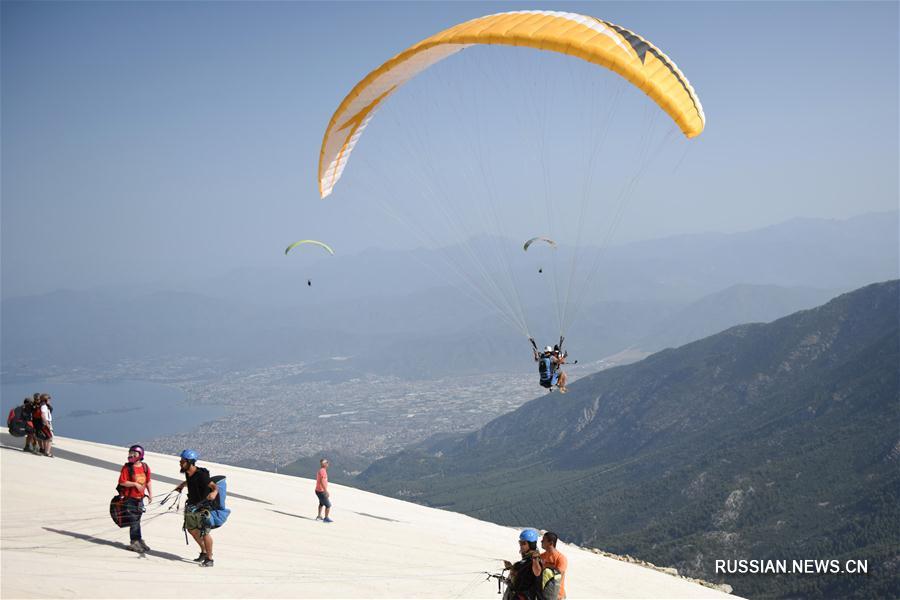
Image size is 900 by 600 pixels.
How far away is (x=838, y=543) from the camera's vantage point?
90812 mm

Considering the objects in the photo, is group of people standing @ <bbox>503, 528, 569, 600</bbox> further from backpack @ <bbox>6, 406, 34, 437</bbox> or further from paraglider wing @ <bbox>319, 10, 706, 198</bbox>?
backpack @ <bbox>6, 406, 34, 437</bbox>

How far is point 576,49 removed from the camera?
15.4 m

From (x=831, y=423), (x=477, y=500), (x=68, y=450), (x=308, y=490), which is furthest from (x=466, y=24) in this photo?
(x=477, y=500)

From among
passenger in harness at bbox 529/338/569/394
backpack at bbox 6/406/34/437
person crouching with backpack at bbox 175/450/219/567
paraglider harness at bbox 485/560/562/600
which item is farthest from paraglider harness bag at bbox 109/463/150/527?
passenger in harness at bbox 529/338/569/394

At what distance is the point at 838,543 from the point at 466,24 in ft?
316

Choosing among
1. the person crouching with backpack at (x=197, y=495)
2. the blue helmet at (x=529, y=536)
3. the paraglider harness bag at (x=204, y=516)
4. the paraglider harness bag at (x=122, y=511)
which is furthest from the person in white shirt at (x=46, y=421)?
the blue helmet at (x=529, y=536)

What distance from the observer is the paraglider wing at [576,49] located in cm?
1549

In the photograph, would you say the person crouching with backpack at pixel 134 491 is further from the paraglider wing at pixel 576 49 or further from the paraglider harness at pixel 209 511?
the paraglider wing at pixel 576 49

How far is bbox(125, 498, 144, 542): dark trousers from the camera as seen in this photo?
11414mm

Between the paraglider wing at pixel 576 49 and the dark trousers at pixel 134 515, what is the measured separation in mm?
11570

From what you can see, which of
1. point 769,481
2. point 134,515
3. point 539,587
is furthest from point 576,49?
point 769,481

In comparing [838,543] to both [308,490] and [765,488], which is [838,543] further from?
[308,490]

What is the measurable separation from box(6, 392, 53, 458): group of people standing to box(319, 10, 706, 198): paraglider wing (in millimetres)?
12416

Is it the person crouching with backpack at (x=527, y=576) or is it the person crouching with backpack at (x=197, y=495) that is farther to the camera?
the person crouching with backpack at (x=197, y=495)
